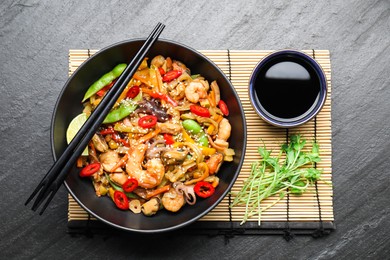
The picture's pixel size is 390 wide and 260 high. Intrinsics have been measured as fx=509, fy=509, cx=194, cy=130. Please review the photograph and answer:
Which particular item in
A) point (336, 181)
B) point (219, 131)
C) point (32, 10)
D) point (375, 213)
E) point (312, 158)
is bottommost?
point (375, 213)

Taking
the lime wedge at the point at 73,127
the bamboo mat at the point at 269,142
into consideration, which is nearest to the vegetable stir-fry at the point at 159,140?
the lime wedge at the point at 73,127

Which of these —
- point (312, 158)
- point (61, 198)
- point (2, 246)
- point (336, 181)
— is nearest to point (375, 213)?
point (336, 181)

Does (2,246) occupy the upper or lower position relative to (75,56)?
lower

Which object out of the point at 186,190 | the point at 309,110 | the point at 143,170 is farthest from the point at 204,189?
the point at 309,110

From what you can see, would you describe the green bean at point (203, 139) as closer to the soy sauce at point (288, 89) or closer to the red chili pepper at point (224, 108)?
the red chili pepper at point (224, 108)

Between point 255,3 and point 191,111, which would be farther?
point 255,3

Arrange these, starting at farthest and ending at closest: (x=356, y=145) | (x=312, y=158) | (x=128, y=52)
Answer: (x=356, y=145) < (x=312, y=158) < (x=128, y=52)

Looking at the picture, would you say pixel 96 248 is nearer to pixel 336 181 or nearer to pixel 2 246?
pixel 2 246

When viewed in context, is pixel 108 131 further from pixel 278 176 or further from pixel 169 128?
pixel 278 176
